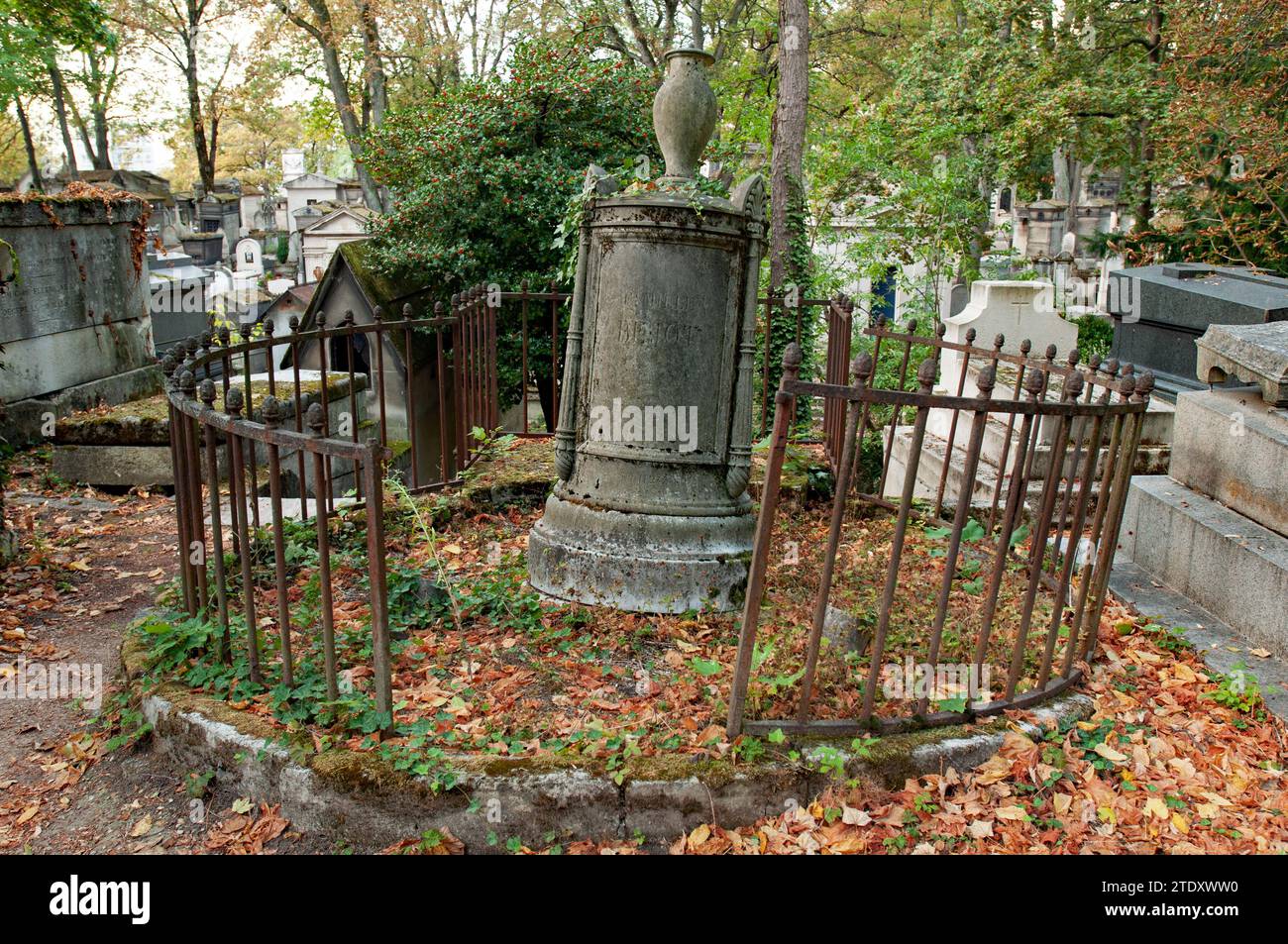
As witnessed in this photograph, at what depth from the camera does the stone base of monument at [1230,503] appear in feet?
14.3

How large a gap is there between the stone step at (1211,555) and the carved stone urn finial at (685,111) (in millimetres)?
3110

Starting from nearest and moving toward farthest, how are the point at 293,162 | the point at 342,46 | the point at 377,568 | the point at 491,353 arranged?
the point at 377,568
the point at 491,353
the point at 342,46
the point at 293,162

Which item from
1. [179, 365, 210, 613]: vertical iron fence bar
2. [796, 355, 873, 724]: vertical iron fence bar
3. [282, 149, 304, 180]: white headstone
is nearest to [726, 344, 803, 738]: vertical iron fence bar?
[796, 355, 873, 724]: vertical iron fence bar

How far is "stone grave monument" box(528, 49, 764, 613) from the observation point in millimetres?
4633

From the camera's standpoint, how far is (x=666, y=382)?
4.71m

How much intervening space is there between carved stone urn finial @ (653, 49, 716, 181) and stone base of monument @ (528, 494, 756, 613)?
69.8 inches

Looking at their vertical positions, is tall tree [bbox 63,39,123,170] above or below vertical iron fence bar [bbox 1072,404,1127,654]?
above

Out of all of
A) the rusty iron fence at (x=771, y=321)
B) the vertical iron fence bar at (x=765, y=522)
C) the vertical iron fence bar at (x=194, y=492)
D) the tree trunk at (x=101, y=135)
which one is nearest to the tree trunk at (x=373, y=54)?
the rusty iron fence at (x=771, y=321)

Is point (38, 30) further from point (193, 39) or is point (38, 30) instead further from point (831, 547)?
point (193, 39)

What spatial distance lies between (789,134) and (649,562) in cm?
816

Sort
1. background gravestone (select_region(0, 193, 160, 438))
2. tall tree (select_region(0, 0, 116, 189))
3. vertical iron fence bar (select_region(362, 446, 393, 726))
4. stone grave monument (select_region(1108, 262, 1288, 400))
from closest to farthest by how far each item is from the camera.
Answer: vertical iron fence bar (select_region(362, 446, 393, 726)) < stone grave monument (select_region(1108, 262, 1288, 400)) < background gravestone (select_region(0, 193, 160, 438)) < tall tree (select_region(0, 0, 116, 189))

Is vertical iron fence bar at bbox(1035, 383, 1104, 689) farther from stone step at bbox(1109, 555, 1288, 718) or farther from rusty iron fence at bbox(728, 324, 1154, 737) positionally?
stone step at bbox(1109, 555, 1288, 718)

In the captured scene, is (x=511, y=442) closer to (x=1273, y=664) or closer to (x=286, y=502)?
(x=286, y=502)

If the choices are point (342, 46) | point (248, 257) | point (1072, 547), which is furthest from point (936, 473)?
point (248, 257)
